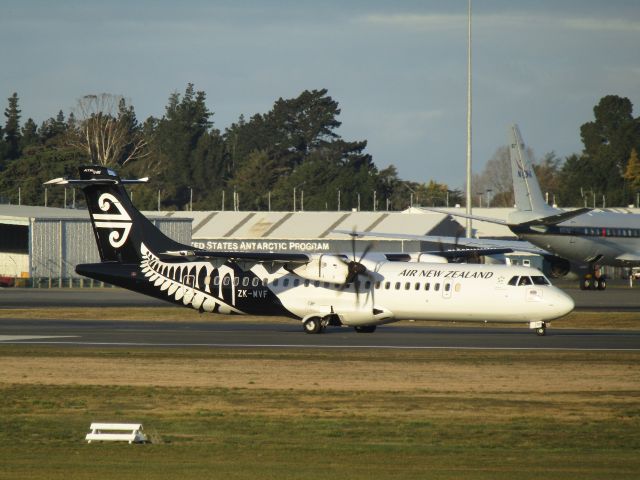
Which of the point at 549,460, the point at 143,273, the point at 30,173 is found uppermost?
the point at 30,173

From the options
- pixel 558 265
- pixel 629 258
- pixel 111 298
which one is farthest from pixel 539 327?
pixel 111 298

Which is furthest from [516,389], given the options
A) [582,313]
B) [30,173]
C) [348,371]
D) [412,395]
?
[30,173]

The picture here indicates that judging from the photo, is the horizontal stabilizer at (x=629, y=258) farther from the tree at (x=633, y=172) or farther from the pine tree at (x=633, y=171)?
the pine tree at (x=633, y=171)

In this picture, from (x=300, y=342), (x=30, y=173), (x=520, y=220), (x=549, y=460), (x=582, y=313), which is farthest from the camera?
(x=30, y=173)

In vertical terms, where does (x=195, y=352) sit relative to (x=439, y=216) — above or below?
below

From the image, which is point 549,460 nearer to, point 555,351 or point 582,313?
point 555,351

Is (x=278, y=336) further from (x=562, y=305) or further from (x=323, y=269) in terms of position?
(x=562, y=305)

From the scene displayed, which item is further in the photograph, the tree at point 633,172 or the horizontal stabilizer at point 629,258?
the tree at point 633,172

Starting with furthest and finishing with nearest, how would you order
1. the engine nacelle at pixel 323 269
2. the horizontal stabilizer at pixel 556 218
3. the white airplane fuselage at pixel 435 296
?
the horizontal stabilizer at pixel 556 218 → the engine nacelle at pixel 323 269 → the white airplane fuselage at pixel 435 296

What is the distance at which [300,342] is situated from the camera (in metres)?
34.8

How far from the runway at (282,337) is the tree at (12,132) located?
433 feet

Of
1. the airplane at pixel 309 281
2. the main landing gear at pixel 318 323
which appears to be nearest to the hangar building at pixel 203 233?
the airplane at pixel 309 281

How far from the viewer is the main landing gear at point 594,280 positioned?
208 ft

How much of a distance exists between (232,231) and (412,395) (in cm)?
7009
